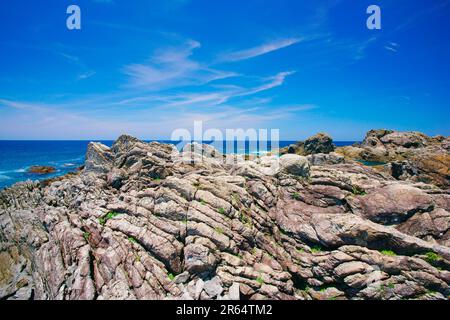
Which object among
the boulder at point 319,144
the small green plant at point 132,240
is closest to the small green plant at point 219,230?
the small green plant at point 132,240

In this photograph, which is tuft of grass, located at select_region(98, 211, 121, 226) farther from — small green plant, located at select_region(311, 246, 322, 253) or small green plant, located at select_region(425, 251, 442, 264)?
small green plant, located at select_region(425, 251, 442, 264)

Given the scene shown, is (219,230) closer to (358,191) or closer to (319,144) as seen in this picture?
(358,191)

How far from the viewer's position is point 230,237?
1892cm

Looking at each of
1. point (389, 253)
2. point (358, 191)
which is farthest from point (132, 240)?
point (358, 191)

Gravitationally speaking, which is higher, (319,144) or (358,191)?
(319,144)

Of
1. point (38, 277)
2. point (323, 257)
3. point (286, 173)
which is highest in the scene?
point (286, 173)

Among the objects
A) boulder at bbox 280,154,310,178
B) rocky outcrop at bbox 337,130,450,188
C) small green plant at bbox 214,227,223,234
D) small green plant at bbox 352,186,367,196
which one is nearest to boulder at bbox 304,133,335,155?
rocky outcrop at bbox 337,130,450,188

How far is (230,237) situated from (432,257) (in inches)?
545

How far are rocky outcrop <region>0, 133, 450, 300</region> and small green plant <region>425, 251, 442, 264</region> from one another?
15cm

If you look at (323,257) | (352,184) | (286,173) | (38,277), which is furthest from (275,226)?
(38,277)

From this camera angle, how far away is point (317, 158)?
201 feet

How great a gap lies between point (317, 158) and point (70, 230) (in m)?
54.5

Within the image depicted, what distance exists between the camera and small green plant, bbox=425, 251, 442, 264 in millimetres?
16984
